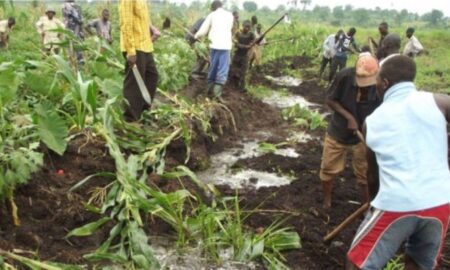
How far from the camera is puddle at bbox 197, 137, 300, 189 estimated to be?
5141 millimetres

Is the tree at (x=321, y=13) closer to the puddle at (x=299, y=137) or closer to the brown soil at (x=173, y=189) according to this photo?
the puddle at (x=299, y=137)

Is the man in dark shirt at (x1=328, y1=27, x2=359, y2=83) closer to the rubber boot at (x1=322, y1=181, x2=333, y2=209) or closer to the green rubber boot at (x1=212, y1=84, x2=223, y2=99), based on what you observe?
the green rubber boot at (x1=212, y1=84, x2=223, y2=99)

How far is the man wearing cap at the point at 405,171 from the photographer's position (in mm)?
2391

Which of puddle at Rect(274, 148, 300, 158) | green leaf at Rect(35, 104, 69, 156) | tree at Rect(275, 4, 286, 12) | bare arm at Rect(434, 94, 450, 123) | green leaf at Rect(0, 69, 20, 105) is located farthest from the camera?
tree at Rect(275, 4, 286, 12)

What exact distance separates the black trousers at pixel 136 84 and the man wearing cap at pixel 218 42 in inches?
82.5

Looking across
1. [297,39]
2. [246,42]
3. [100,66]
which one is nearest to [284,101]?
[246,42]

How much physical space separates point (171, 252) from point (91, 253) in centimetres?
57

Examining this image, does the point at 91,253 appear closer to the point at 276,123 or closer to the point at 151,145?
the point at 151,145

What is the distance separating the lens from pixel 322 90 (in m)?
11.6

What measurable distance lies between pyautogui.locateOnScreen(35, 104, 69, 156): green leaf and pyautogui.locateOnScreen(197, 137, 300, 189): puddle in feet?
6.05

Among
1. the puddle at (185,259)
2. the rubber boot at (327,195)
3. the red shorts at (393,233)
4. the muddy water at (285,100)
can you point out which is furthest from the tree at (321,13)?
the red shorts at (393,233)

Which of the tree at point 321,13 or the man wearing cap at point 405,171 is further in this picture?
the tree at point 321,13

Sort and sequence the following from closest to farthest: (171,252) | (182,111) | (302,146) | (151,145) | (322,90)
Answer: (171,252), (151,145), (182,111), (302,146), (322,90)

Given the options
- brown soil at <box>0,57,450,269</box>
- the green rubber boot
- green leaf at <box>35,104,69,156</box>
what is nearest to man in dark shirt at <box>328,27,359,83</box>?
the green rubber boot
